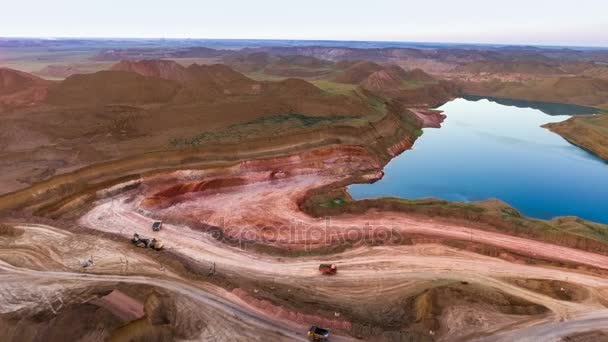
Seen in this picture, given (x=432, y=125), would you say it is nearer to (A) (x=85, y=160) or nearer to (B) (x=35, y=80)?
(A) (x=85, y=160)

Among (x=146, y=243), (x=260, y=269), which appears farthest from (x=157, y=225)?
(x=260, y=269)

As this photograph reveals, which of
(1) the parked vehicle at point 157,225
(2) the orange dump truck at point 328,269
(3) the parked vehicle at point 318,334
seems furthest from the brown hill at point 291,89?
(3) the parked vehicle at point 318,334

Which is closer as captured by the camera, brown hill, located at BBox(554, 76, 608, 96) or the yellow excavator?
the yellow excavator

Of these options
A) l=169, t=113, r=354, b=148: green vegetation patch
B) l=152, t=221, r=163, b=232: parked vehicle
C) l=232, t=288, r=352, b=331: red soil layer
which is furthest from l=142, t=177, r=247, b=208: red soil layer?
l=232, t=288, r=352, b=331: red soil layer

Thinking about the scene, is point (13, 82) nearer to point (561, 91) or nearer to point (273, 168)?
point (273, 168)

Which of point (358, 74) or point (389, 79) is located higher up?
point (358, 74)

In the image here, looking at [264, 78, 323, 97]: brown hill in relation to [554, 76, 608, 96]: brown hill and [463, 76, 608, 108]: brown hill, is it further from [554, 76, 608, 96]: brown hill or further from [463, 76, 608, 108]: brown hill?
[554, 76, 608, 96]: brown hill

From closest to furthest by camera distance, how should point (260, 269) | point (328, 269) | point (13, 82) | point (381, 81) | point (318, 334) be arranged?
point (318, 334) < point (328, 269) < point (260, 269) < point (13, 82) < point (381, 81)
